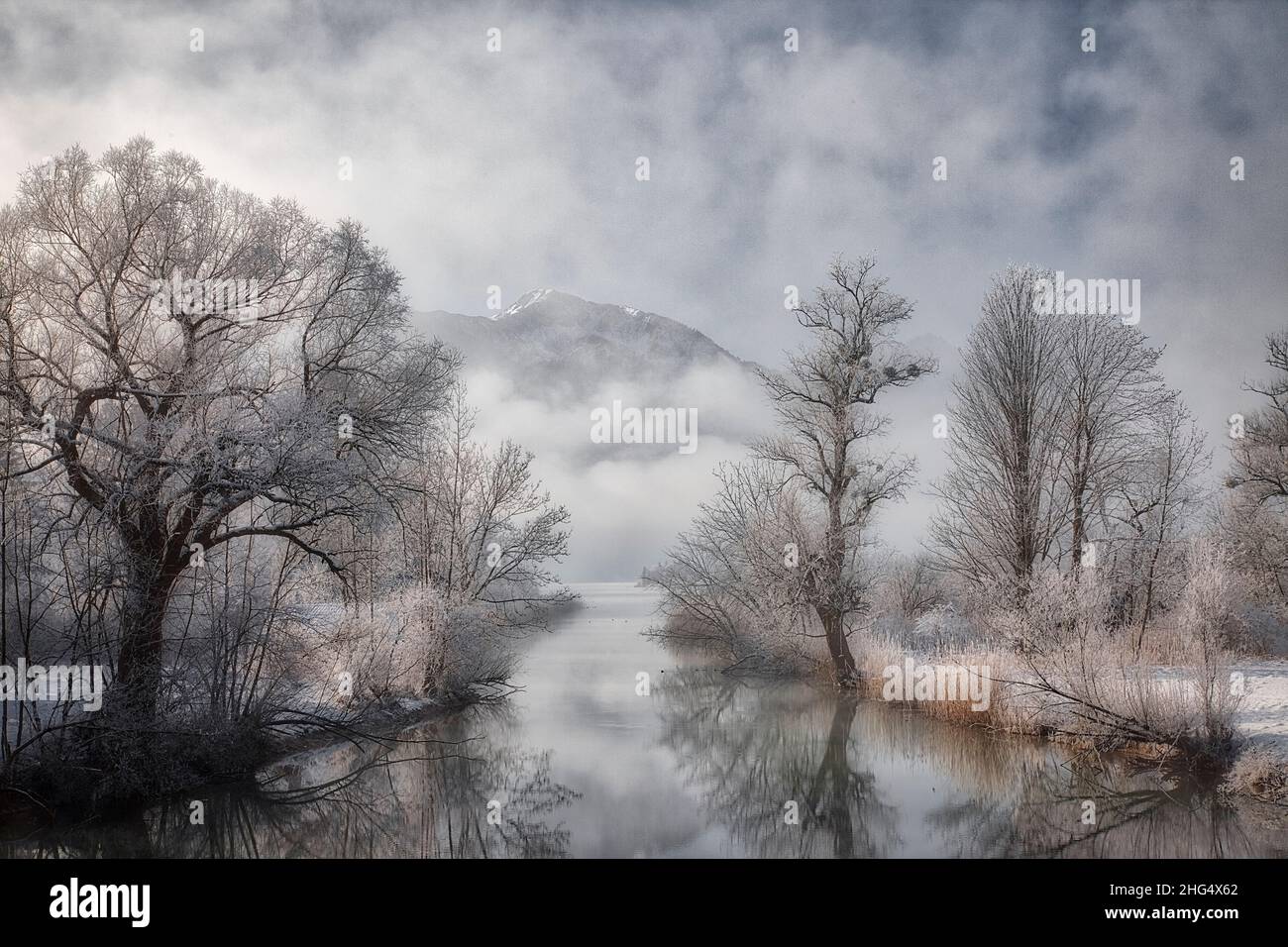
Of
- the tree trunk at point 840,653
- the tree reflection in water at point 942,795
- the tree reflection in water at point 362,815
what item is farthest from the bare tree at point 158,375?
the tree trunk at point 840,653

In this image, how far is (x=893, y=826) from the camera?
8969 mm

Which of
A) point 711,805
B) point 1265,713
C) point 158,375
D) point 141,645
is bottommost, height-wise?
point 711,805

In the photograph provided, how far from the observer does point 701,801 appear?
10.2 metres

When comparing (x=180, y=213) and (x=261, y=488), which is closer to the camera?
(x=261, y=488)

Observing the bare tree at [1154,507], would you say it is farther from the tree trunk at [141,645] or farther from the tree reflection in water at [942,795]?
the tree trunk at [141,645]

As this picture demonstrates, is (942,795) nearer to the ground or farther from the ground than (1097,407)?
nearer to the ground

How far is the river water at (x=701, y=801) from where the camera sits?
8.26 metres

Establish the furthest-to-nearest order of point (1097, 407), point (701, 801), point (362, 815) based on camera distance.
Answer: point (1097, 407)
point (701, 801)
point (362, 815)

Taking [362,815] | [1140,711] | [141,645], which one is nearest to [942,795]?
[1140,711]

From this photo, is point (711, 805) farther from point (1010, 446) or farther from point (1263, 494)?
point (1263, 494)
